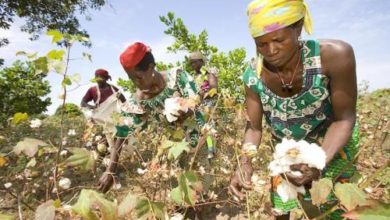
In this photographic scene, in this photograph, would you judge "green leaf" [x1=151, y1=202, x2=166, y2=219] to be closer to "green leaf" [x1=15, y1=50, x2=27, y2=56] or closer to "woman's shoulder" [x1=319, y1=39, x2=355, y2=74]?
"green leaf" [x1=15, y1=50, x2=27, y2=56]

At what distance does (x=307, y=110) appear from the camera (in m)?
1.90

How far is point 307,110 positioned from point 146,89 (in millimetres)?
1466

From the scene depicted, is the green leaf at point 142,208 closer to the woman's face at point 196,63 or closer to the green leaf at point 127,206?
the green leaf at point 127,206

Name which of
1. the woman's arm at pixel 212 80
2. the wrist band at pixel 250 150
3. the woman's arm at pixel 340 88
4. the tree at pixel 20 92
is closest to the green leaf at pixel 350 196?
the wrist band at pixel 250 150

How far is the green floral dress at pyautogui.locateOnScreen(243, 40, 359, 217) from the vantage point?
179 cm

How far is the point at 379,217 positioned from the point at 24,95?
13157mm

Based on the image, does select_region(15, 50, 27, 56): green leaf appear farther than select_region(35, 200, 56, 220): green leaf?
Yes

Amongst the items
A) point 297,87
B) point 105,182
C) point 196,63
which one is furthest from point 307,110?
point 196,63

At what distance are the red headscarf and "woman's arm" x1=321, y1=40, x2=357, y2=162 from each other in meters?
1.45

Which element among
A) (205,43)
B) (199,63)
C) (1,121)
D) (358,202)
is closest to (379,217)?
(358,202)

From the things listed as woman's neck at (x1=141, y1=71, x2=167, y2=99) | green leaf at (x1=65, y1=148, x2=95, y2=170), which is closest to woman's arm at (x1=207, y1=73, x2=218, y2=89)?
woman's neck at (x1=141, y1=71, x2=167, y2=99)

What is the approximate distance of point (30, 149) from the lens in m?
1.46

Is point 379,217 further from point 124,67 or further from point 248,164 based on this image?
point 124,67

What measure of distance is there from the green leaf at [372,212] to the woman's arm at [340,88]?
0.98 meters
